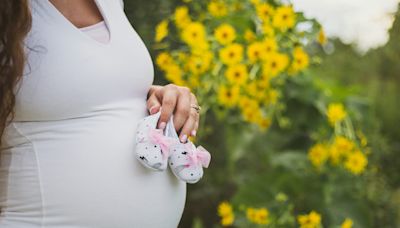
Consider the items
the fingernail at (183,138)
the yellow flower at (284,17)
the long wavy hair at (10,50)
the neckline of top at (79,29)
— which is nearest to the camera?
the long wavy hair at (10,50)

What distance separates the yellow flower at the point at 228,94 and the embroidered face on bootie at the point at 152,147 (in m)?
1.10

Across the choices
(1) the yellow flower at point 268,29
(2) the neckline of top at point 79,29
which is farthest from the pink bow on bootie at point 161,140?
(1) the yellow flower at point 268,29

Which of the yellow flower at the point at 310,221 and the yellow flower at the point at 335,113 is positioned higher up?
the yellow flower at the point at 335,113

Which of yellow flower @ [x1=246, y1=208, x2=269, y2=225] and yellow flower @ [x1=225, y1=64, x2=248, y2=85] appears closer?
yellow flower @ [x1=225, y1=64, x2=248, y2=85]

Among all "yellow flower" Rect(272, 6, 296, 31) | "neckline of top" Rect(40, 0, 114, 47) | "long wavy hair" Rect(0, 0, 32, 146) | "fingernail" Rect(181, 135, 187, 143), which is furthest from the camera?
"yellow flower" Rect(272, 6, 296, 31)

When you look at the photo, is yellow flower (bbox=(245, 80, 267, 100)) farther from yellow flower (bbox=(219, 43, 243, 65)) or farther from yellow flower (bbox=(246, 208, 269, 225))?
yellow flower (bbox=(246, 208, 269, 225))

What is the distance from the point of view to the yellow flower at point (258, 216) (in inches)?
94.8

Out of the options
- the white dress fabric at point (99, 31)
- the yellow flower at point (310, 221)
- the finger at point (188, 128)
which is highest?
the white dress fabric at point (99, 31)

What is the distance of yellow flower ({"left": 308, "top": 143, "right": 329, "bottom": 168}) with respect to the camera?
96.6 inches

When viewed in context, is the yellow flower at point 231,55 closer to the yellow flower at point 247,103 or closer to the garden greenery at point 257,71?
the garden greenery at point 257,71

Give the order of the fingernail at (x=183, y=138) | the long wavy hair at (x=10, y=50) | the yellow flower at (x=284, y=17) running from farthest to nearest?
the yellow flower at (x=284, y=17) < the fingernail at (x=183, y=138) < the long wavy hair at (x=10, y=50)

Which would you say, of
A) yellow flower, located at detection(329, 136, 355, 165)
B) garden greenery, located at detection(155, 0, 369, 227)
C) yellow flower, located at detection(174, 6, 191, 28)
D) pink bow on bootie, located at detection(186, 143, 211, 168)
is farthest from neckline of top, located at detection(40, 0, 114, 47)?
yellow flower, located at detection(329, 136, 355, 165)

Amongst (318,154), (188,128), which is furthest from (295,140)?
(188,128)

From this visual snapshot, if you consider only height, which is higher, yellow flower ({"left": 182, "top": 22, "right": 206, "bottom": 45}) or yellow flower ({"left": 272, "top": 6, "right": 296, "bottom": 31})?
yellow flower ({"left": 272, "top": 6, "right": 296, "bottom": 31})
